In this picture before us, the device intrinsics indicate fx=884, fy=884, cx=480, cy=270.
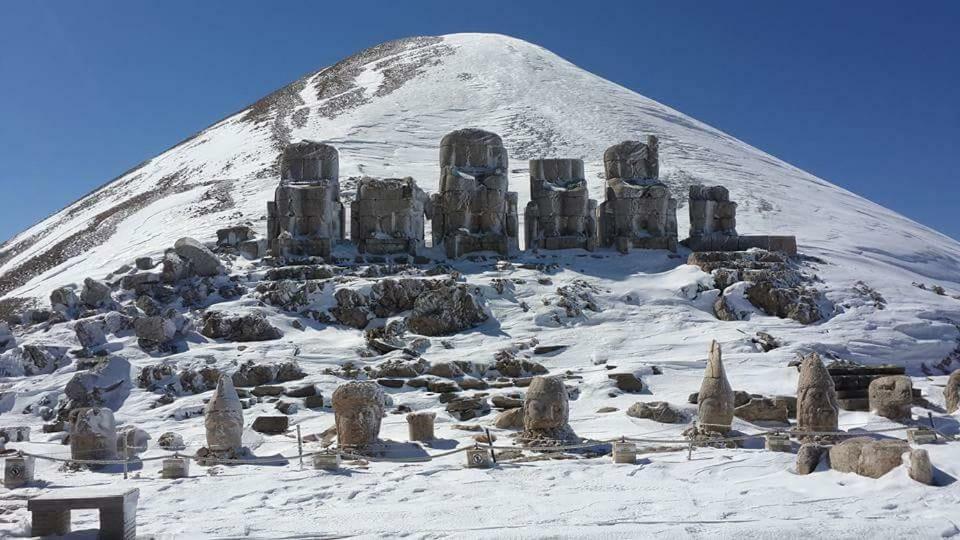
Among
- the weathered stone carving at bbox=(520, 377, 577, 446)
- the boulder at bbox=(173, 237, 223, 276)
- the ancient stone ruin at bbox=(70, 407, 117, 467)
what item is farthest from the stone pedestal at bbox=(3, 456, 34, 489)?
the boulder at bbox=(173, 237, 223, 276)

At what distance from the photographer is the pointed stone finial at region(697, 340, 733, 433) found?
1436 cm

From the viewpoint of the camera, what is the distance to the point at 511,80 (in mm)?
66812

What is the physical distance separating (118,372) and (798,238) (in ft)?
84.5

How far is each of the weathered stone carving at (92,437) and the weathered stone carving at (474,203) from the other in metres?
15.2

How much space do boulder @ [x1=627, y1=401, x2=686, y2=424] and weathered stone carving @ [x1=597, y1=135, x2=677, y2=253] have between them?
12.7 metres

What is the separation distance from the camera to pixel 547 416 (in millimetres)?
13984

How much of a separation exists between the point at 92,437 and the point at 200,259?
40.6 feet

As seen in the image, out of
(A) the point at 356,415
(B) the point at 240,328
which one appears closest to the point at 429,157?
(B) the point at 240,328

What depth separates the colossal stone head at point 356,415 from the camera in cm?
1385

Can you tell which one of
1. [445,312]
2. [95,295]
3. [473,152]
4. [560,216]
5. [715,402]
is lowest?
[715,402]

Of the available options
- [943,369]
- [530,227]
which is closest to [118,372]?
[530,227]

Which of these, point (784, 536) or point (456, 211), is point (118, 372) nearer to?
point (456, 211)

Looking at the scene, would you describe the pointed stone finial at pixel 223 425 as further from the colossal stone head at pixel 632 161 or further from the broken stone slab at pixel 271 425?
the colossal stone head at pixel 632 161

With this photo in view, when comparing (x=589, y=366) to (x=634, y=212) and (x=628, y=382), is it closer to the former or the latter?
(x=628, y=382)
